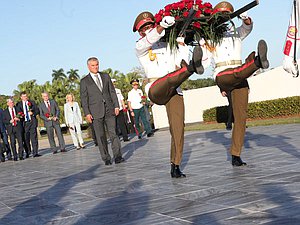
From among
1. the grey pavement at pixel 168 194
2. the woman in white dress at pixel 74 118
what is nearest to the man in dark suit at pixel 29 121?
the woman in white dress at pixel 74 118

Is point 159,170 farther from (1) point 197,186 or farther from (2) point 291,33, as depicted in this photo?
(2) point 291,33

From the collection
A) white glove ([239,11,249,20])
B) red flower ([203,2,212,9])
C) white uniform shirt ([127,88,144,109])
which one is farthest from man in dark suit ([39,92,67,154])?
white glove ([239,11,249,20])

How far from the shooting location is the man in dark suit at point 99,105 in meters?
9.92

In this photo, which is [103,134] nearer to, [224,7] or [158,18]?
[158,18]

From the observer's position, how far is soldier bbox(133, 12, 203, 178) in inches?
241

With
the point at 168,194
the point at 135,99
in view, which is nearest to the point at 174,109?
the point at 168,194

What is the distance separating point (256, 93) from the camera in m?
26.3

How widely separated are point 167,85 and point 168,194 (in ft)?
4.76

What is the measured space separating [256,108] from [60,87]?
41.3m

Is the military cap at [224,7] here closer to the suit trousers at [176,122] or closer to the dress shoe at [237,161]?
the suit trousers at [176,122]

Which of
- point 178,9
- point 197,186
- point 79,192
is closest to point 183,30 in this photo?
point 178,9

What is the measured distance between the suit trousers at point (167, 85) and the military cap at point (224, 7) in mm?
1099

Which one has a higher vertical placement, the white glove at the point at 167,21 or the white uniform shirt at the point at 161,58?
the white glove at the point at 167,21

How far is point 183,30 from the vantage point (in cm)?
619
